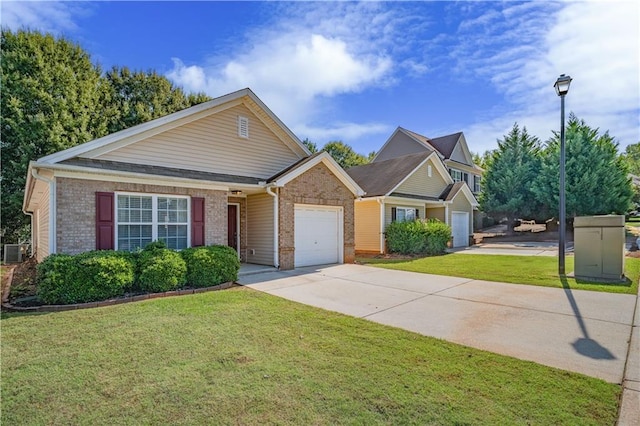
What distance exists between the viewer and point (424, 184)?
21.1 metres

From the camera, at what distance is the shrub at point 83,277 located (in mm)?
6922

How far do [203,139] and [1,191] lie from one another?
53.9 ft

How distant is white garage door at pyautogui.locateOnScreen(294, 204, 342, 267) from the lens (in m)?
13.0

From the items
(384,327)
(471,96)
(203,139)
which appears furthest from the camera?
(471,96)

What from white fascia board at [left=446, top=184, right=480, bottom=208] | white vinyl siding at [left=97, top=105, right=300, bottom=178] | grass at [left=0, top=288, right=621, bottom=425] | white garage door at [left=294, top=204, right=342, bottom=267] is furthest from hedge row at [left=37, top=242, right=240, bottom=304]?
white fascia board at [left=446, top=184, right=480, bottom=208]

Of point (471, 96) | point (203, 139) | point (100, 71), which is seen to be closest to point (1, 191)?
point (100, 71)

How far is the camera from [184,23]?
11078 millimetres

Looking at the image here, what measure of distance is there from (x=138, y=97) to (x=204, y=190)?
22.0m

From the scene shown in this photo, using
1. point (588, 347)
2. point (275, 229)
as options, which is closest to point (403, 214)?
point (275, 229)

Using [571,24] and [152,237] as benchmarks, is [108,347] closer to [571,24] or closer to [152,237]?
[152,237]

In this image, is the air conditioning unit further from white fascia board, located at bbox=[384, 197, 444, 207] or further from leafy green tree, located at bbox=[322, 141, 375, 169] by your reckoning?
leafy green tree, located at bbox=[322, 141, 375, 169]

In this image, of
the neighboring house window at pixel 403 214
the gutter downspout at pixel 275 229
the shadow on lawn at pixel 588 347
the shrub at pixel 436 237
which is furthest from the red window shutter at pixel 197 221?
the shrub at pixel 436 237

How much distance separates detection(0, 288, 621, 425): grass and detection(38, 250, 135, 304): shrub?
1.23 meters

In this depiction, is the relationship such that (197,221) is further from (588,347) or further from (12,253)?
(12,253)
